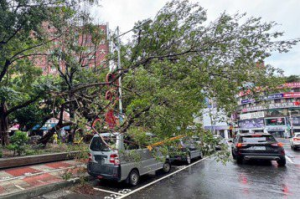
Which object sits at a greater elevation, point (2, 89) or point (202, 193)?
point (2, 89)

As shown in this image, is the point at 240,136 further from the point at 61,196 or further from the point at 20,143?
the point at 20,143

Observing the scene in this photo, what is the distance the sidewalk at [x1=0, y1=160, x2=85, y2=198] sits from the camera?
5159 mm

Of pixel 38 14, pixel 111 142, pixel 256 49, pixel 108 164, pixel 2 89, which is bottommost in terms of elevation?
pixel 108 164

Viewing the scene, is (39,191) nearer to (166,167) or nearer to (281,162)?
(166,167)

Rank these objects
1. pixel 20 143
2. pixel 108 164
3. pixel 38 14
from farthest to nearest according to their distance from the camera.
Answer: pixel 20 143 → pixel 38 14 → pixel 108 164

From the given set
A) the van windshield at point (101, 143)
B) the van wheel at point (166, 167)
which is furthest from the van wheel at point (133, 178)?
the van wheel at point (166, 167)

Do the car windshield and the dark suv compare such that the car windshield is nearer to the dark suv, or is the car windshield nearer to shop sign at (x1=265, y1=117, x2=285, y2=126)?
the dark suv

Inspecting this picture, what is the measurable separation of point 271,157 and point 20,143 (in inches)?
455

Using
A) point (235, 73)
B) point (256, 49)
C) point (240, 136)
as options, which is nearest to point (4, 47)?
point (235, 73)

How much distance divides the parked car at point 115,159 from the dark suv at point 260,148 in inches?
191

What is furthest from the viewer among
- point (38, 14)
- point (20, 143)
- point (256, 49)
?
point (20, 143)

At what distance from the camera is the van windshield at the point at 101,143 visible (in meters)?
5.59

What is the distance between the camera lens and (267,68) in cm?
728

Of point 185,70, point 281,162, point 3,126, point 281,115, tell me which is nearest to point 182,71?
point 185,70
